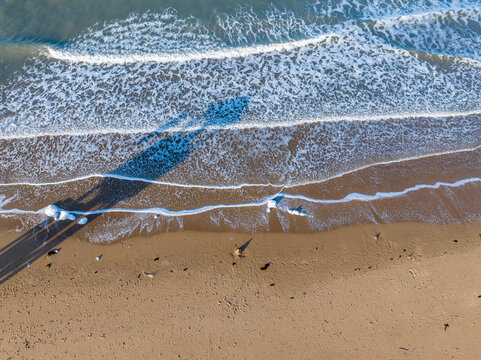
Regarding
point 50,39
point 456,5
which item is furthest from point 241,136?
point 456,5

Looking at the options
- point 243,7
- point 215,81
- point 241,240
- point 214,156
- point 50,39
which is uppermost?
point 50,39

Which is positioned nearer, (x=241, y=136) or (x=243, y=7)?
Result: (x=241, y=136)

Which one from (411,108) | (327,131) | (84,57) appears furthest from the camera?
(84,57)

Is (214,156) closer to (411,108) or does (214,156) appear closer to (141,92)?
(141,92)

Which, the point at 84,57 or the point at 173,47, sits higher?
the point at 84,57

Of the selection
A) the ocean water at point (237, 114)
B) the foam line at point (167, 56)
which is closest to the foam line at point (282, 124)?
the ocean water at point (237, 114)

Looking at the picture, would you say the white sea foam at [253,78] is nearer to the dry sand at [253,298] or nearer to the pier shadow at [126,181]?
the pier shadow at [126,181]

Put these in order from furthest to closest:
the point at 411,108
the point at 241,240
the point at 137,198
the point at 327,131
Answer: the point at 411,108
the point at 327,131
the point at 137,198
the point at 241,240
